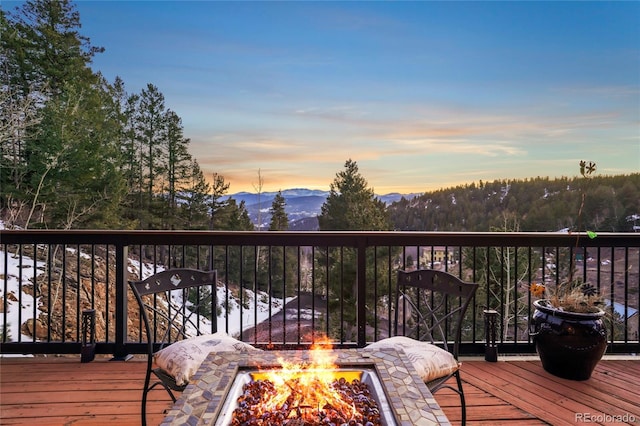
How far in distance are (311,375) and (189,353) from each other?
877mm

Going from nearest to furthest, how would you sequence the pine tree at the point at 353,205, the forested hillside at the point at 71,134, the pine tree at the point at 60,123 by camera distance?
the forested hillside at the point at 71,134 < the pine tree at the point at 60,123 < the pine tree at the point at 353,205

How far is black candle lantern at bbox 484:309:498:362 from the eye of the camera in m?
3.32

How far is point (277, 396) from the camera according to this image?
1.42 metres

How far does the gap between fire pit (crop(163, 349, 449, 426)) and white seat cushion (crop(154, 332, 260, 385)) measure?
334 mm

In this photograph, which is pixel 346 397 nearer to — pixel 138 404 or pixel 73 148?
pixel 138 404

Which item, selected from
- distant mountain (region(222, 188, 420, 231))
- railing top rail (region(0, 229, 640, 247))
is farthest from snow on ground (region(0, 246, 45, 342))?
distant mountain (region(222, 188, 420, 231))

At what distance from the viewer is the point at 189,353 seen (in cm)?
213

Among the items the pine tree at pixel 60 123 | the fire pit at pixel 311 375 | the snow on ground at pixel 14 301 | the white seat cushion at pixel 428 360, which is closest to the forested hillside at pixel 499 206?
the white seat cushion at pixel 428 360

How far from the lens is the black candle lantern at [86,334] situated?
336cm

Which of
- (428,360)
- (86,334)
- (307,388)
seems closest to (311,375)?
(307,388)

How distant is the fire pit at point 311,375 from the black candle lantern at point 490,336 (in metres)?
1.84

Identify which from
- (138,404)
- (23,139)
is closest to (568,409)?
(138,404)

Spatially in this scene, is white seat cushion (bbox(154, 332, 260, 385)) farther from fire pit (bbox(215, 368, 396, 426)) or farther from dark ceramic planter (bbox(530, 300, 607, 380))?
dark ceramic planter (bbox(530, 300, 607, 380))

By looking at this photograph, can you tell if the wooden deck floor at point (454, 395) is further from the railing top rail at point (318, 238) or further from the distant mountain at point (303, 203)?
the distant mountain at point (303, 203)
